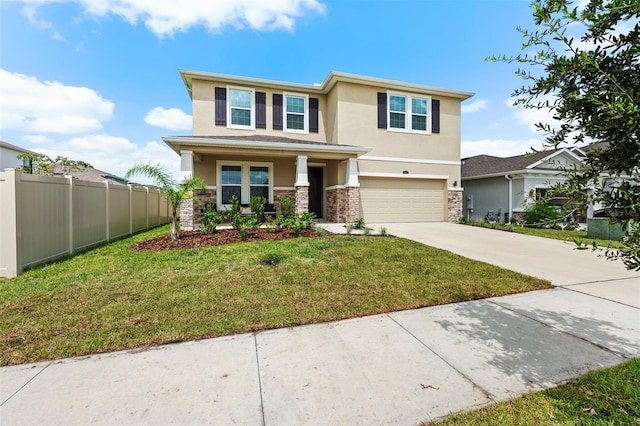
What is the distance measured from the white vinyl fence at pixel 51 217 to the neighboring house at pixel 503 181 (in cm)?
1645

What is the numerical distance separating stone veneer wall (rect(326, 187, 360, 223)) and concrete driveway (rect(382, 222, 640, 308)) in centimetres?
289

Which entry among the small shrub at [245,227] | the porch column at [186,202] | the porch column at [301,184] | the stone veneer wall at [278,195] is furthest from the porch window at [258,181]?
the small shrub at [245,227]

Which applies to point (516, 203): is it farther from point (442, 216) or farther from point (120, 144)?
point (120, 144)

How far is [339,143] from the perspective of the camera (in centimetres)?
1335

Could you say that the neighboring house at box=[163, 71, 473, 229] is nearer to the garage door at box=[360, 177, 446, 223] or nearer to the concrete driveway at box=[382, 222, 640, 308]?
the garage door at box=[360, 177, 446, 223]

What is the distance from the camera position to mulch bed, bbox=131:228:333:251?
25.4 ft

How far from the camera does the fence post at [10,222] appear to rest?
5102 millimetres

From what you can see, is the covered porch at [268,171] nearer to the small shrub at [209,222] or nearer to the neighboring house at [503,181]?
the small shrub at [209,222]

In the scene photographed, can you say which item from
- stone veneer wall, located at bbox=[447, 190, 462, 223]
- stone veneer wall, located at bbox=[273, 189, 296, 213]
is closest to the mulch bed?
stone veneer wall, located at bbox=[273, 189, 296, 213]

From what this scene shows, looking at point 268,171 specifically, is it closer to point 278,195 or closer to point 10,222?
point 278,195

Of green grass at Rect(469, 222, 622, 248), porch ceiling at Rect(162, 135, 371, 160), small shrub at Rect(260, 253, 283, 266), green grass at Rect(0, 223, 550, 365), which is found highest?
porch ceiling at Rect(162, 135, 371, 160)

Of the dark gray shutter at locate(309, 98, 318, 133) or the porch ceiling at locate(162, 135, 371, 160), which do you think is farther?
the dark gray shutter at locate(309, 98, 318, 133)

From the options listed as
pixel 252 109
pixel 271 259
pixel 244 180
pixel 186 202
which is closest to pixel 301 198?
pixel 244 180

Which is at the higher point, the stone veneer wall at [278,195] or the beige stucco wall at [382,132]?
the beige stucco wall at [382,132]
